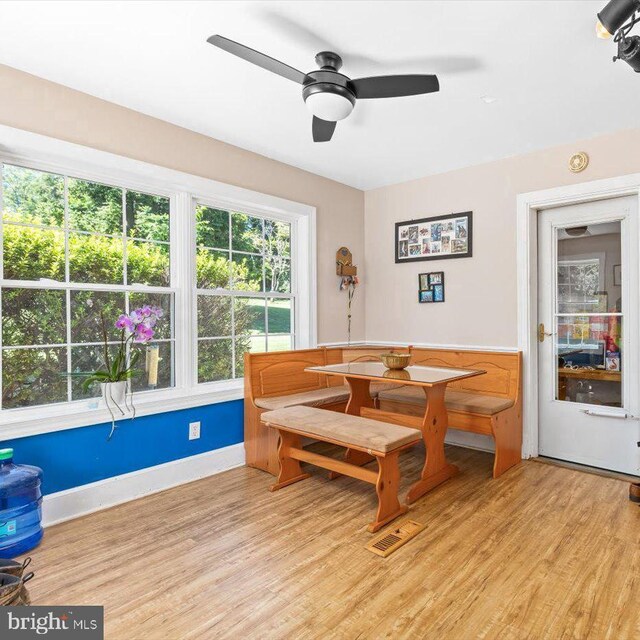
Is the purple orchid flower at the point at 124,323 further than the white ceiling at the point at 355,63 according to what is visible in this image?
Yes

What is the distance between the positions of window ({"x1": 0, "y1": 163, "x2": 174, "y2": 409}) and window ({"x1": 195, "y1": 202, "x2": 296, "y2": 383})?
0.38 meters

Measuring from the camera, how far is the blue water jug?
7.25 feet

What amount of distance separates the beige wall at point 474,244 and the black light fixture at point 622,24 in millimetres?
1571

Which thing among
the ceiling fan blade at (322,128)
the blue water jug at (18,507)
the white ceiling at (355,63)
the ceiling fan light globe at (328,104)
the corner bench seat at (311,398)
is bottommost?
the blue water jug at (18,507)

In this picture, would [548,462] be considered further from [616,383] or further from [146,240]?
[146,240]

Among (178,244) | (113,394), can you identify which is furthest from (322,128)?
(113,394)

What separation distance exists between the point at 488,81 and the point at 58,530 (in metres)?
3.61

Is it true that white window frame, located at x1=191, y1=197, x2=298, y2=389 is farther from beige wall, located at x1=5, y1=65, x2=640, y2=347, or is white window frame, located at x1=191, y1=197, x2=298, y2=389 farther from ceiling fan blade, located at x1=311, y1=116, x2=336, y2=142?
ceiling fan blade, located at x1=311, y1=116, x2=336, y2=142

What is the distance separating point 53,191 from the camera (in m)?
2.74

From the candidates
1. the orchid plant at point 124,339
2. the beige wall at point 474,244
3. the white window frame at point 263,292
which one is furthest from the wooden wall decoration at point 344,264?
the orchid plant at point 124,339

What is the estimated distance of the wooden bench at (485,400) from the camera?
3307 millimetres

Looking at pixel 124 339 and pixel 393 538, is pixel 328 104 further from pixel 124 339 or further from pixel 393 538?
pixel 393 538

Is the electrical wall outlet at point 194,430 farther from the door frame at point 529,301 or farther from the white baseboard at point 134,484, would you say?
the door frame at point 529,301

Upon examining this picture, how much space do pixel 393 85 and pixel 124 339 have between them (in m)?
2.27
